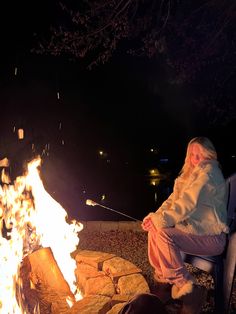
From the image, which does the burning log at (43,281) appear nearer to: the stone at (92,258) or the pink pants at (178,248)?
the stone at (92,258)

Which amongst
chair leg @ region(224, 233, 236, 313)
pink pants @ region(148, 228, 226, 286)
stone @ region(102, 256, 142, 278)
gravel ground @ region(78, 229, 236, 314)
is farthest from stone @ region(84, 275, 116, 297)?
chair leg @ region(224, 233, 236, 313)

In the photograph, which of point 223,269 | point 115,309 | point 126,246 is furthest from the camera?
point 126,246

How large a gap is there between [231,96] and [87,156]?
14417 mm

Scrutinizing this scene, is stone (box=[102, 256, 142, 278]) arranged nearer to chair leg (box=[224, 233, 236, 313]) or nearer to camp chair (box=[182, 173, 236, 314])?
camp chair (box=[182, 173, 236, 314])

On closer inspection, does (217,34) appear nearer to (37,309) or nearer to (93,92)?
(37,309)

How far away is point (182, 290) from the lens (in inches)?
139

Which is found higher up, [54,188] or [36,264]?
[54,188]

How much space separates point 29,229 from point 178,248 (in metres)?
2.02

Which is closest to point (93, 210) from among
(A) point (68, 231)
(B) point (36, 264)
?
(A) point (68, 231)

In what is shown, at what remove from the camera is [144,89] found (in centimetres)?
2100

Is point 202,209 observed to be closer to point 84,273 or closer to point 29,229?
point 84,273

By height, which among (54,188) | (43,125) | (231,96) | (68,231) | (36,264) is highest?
(43,125)

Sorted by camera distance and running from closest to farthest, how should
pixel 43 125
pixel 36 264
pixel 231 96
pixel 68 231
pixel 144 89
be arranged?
pixel 36 264 < pixel 68 231 < pixel 231 96 < pixel 43 125 < pixel 144 89

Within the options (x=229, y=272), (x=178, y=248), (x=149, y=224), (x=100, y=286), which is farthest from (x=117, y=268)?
(x=229, y=272)
